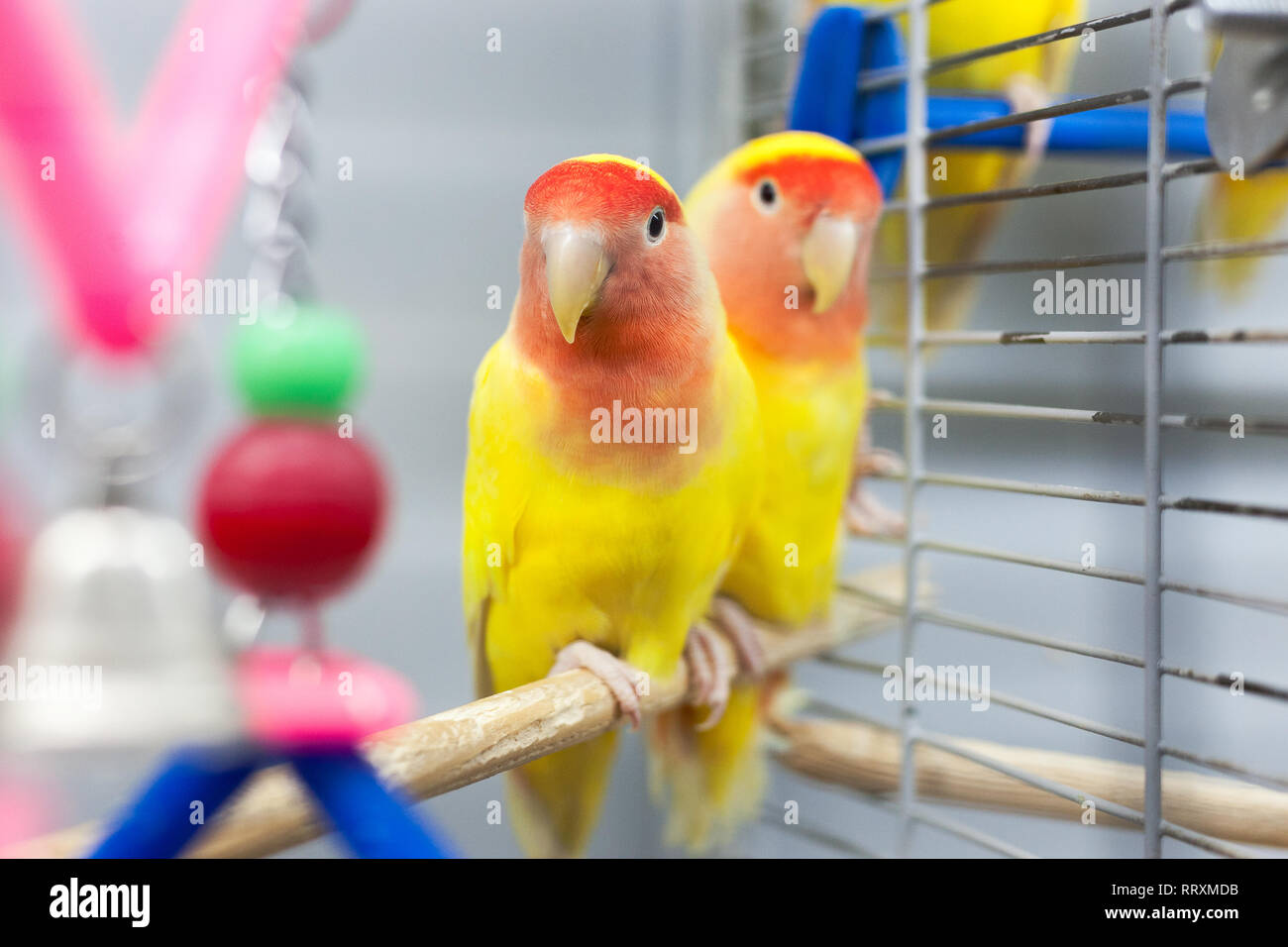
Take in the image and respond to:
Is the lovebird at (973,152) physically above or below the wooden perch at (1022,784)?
above

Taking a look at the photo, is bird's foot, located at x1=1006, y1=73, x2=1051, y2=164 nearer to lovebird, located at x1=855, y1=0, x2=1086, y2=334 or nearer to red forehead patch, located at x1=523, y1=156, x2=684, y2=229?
lovebird, located at x1=855, y1=0, x2=1086, y2=334

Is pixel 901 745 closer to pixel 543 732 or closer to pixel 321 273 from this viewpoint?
pixel 543 732

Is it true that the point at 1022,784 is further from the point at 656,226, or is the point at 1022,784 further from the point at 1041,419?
the point at 656,226

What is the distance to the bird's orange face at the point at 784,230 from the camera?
0.64m

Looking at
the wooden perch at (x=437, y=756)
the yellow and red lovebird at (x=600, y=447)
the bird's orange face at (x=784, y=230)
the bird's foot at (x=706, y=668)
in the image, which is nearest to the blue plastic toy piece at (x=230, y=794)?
the wooden perch at (x=437, y=756)

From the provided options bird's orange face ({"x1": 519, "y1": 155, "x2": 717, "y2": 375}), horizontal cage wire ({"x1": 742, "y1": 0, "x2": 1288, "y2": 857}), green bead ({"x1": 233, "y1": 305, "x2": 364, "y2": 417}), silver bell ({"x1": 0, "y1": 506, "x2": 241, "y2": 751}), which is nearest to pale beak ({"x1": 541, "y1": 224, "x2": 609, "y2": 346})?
bird's orange face ({"x1": 519, "y1": 155, "x2": 717, "y2": 375})

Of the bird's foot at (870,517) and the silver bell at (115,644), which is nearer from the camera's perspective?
the silver bell at (115,644)

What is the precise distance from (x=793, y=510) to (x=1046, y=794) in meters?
0.30

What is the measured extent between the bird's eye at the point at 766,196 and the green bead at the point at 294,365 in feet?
0.93

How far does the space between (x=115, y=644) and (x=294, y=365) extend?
146 millimetres

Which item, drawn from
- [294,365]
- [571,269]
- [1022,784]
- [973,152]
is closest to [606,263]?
[571,269]

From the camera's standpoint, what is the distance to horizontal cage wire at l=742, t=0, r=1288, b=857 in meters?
0.61

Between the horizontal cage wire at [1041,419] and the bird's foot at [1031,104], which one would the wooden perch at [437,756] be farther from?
the bird's foot at [1031,104]

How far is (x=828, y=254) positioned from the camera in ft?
2.14
